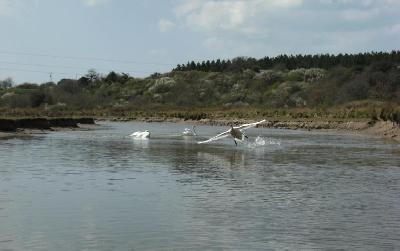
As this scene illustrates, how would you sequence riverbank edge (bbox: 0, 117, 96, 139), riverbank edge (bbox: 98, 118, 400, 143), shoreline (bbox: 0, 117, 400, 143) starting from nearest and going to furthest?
riverbank edge (bbox: 0, 117, 96, 139) → shoreline (bbox: 0, 117, 400, 143) → riverbank edge (bbox: 98, 118, 400, 143)

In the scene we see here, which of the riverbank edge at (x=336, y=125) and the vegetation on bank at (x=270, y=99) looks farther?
the vegetation on bank at (x=270, y=99)

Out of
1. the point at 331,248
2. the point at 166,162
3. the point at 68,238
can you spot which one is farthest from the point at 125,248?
the point at 166,162

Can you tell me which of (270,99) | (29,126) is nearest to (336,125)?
(29,126)

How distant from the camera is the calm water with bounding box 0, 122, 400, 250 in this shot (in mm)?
12047

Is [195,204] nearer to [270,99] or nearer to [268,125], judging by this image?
[268,125]

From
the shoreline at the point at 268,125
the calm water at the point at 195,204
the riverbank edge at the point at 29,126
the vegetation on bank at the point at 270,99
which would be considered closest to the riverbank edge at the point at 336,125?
the shoreline at the point at 268,125

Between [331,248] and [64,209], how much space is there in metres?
6.20

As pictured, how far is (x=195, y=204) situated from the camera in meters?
16.1

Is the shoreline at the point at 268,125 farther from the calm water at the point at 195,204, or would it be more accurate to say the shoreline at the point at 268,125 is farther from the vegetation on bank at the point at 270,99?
the calm water at the point at 195,204

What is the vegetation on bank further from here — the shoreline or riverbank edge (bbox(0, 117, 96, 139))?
riverbank edge (bbox(0, 117, 96, 139))

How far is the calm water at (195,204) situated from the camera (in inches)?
474

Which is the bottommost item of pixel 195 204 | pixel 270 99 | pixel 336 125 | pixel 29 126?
pixel 195 204

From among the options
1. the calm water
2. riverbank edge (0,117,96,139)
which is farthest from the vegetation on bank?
the calm water

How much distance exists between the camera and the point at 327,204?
16.5 meters
